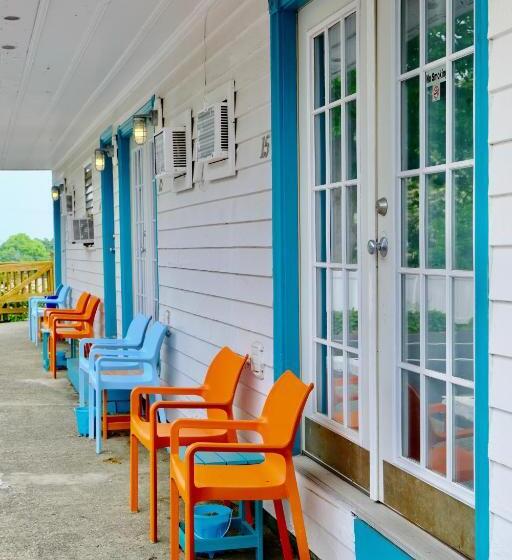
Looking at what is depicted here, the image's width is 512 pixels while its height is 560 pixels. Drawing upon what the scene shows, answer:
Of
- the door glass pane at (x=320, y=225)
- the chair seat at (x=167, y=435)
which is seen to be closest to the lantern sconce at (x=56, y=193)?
the chair seat at (x=167, y=435)

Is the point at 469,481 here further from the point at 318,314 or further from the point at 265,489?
the point at 318,314

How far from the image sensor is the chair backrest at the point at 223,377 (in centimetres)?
388

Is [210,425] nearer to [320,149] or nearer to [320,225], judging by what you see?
[320,225]

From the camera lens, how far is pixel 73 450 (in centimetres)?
518


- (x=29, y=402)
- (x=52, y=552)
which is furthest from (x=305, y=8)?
(x=29, y=402)

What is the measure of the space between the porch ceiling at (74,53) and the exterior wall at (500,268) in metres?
2.86

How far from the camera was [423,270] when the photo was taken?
2557 millimetres

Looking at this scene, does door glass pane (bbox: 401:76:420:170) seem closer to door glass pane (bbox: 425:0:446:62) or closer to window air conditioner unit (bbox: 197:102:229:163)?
door glass pane (bbox: 425:0:446:62)

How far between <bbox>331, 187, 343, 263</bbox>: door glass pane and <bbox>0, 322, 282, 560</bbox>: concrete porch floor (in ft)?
4.30

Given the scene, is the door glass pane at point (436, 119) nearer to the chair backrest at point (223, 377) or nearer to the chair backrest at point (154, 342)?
the chair backrest at point (223, 377)

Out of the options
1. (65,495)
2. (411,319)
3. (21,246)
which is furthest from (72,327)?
(21,246)

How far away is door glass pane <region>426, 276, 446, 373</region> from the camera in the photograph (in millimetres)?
2473

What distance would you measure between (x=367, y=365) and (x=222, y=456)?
819 millimetres

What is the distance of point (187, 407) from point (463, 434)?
65.2 inches
